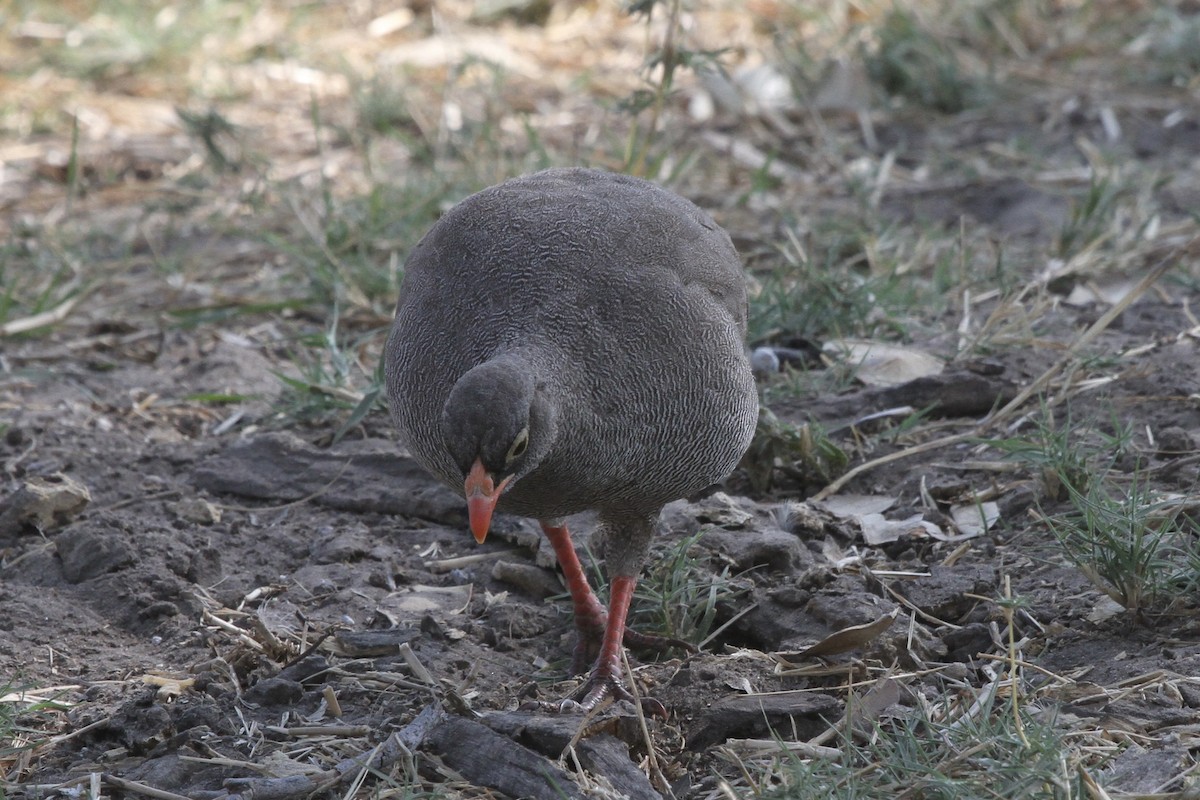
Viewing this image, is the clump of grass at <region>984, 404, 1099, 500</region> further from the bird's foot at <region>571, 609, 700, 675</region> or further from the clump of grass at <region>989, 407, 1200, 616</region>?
the bird's foot at <region>571, 609, 700, 675</region>

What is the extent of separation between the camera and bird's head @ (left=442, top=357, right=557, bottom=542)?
129 inches

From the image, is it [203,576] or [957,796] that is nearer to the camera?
[957,796]

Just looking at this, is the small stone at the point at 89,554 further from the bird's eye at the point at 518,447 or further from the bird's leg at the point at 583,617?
the bird's eye at the point at 518,447

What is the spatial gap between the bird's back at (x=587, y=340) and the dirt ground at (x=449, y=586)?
1.78ft

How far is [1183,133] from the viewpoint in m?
8.01

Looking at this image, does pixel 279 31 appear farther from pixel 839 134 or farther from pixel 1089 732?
pixel 1089 732

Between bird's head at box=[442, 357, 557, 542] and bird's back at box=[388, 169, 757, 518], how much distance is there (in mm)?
98

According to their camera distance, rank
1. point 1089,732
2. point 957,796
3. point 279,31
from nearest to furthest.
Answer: point 957,796 → point 1089,732 → point 279,31

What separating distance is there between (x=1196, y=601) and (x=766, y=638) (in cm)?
117

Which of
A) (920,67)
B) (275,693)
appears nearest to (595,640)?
(275,693)

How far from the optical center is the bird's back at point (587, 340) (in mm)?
3596

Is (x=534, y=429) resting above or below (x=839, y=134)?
above

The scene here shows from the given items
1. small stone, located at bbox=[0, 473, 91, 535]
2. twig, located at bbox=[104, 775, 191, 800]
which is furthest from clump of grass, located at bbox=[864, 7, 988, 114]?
twig, located at bbox=[104, 775, 191, 800]

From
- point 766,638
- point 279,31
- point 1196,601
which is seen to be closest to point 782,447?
point 766,638
